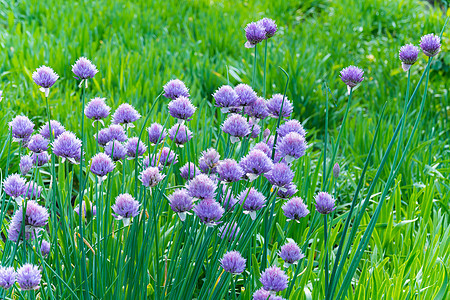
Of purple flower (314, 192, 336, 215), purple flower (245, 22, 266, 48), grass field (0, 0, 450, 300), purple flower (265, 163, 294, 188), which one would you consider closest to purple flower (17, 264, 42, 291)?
grass field (0, 0, 450, 300)

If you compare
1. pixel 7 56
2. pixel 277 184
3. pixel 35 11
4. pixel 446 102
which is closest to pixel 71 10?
pixel 35 11

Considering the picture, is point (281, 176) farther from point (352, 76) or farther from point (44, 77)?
point (44, 77)

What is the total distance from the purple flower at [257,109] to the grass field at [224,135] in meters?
0.10

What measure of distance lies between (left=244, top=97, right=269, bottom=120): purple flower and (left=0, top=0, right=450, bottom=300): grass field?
3.8 inches

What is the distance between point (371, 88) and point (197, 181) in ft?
9.20

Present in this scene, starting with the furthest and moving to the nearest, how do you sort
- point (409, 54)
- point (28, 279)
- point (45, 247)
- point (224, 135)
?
point (224, 135), point (45, 247), point (409, 54), point (28, 279)

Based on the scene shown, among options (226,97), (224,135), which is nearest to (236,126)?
(226,97)

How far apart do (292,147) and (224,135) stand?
1.35m

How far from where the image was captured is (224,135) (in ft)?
7.55

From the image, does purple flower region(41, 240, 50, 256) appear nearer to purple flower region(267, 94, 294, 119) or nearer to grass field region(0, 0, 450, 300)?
grass field region(0, 0, 450, 300)

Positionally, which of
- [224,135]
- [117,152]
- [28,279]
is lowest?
[28,279]

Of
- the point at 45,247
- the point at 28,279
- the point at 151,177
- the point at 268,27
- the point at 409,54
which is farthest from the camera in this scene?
the point at 268,27

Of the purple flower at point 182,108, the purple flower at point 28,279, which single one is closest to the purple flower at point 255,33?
the purple flower at point 182,108

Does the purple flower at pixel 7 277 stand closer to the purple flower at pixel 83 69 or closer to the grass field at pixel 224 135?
the grass field at pixel 224 135
